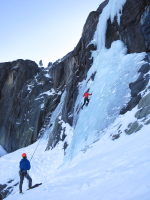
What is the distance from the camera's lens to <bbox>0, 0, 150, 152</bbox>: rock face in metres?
20.0

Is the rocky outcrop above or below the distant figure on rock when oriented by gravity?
above

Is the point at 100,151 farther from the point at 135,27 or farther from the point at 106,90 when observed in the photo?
the point at 135,27

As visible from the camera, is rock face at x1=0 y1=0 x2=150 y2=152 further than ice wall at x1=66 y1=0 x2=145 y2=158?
Yes

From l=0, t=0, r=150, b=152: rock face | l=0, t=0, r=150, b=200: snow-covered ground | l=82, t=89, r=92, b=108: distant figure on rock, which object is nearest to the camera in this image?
l=0, t=0, r=150, b=200: snow-covered ground

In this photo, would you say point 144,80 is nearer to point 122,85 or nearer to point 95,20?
point 122,85

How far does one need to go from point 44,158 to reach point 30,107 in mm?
15314

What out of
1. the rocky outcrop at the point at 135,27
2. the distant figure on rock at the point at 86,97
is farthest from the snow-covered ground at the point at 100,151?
the rocky outcrop at the point at 135,27

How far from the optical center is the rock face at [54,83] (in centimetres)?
2003

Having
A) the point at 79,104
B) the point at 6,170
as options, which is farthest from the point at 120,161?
the point at 6,170

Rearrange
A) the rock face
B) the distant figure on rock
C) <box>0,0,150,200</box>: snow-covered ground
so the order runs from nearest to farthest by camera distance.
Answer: <box>0,0,150,200</box>: snow-covered ground → the distant figure on rock → the rock face

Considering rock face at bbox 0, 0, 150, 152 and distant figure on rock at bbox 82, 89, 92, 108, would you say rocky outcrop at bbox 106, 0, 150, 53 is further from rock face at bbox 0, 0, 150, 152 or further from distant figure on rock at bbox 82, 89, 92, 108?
distant figure on rock at bbox 82, 89, 92, 108

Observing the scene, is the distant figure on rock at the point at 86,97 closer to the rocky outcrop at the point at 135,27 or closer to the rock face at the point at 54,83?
the rock face at the point at 54,83

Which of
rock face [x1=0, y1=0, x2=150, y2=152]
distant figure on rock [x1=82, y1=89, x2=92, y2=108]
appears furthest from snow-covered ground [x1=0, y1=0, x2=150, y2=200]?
rock face [x1=0, y1=0, x2=150, y2=152]

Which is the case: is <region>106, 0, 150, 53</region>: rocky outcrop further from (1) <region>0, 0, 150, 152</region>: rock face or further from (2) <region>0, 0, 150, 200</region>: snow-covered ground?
(2) <region>0, 0, 150, 200</region>: snow-covered ground
